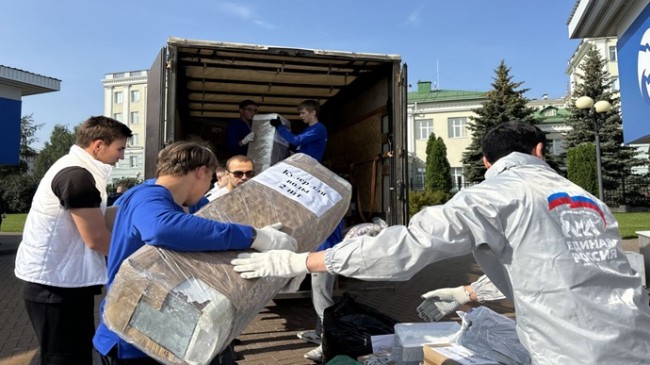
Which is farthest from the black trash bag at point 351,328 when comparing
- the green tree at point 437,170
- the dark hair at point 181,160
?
the green tree at point 437,170

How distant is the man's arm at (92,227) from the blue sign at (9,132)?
48.4ft

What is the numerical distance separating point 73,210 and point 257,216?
955 mm

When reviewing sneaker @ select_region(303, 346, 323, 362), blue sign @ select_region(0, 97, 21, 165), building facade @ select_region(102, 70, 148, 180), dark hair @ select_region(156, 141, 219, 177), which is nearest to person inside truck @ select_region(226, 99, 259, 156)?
sneaker @ select_region(303, 346, 323, 362)

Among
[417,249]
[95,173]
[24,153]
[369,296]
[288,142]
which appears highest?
[24,153]

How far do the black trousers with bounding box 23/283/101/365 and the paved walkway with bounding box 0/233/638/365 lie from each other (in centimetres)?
206

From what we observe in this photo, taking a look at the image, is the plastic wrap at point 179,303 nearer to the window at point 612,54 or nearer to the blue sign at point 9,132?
the blue sign at point 9,132

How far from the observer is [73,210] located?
2396 mm

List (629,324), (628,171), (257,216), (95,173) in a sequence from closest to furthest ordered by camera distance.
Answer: (629,324) < (257,216) < (95,173) < (628,171)

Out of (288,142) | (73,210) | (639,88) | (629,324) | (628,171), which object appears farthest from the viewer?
(628,171)

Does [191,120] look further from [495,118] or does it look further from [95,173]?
[495,118]

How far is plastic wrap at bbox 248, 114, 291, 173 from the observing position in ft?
20.2

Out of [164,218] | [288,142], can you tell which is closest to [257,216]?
[164,218]

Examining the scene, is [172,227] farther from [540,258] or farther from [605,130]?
[605,130]

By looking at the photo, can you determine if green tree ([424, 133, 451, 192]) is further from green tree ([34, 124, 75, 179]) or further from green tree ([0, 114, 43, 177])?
green tree ([34, 124, 75, 179])
